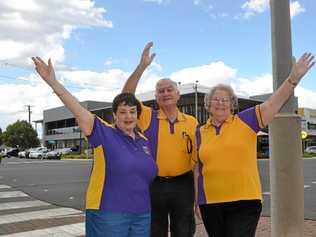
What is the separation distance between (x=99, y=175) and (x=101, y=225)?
0.34 meters

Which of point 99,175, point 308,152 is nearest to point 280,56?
point 99,175

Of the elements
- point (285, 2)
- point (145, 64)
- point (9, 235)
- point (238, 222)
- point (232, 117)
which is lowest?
point (9, 235)

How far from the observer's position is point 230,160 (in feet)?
12.9

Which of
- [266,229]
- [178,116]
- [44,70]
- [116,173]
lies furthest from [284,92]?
[266,229]

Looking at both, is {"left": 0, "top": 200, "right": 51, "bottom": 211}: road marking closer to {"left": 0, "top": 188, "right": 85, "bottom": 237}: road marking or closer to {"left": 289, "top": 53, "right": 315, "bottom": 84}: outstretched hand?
{"left": 0, "top": 188, "right": 85, "bottom": 237}: road marking

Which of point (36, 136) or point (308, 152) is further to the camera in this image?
point (36, 136)

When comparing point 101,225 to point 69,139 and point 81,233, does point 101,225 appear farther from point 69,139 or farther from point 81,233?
point 69,139

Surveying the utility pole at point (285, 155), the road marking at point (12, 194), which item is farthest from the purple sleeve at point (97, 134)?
the road marking at point (12, 194)

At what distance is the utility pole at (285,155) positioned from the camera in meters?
5.42

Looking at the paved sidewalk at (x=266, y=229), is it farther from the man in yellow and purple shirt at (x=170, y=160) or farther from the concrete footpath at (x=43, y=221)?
the man in yellow and purple shirt at (x=170, y=160)

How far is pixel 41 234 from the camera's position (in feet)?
26.2

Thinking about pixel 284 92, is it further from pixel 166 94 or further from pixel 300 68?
pixel 166 94

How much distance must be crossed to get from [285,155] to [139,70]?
1.84 metres

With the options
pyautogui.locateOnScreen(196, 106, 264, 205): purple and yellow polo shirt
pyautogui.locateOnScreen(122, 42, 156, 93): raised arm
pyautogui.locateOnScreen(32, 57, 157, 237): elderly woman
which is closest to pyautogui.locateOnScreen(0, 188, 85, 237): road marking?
pyautogui.locateOnScreen(122, 42, 156, 93): raised arm
